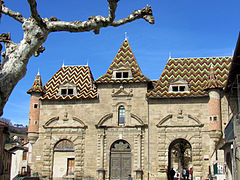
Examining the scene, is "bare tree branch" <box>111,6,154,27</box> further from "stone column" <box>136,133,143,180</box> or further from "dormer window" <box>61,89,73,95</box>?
"dormer window" <box>61,89,73,95</box>

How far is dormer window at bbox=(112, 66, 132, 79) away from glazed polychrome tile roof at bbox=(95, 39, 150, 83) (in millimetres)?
285

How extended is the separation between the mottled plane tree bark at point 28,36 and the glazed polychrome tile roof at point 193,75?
706 inches

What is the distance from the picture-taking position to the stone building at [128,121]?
2705cm

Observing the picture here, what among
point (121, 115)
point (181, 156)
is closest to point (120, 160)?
point (121, 115)

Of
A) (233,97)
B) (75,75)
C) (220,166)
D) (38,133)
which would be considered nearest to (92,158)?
(38,133)

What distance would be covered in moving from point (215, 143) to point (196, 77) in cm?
599

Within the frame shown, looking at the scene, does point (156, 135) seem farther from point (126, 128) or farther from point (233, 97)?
point (233, 97)

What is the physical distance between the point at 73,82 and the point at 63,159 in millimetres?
6764

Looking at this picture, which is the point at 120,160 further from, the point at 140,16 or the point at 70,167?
the point at 140,16

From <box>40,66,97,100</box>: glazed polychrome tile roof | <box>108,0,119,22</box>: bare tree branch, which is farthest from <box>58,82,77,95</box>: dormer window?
<box>108,0,119,22</box>: bare tree branch

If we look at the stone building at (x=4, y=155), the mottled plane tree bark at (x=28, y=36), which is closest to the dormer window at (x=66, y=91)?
the stone building at (x=4, y=155)

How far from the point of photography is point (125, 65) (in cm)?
2941

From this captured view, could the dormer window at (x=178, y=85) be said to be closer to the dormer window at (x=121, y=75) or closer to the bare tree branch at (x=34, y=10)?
the dormer window at (x=121, y=75)

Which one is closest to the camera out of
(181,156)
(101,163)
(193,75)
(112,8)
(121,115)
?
(112,8)
